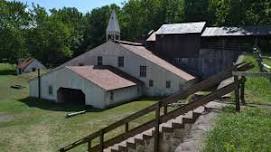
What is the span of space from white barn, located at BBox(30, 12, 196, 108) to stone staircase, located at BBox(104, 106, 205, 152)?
17.9m

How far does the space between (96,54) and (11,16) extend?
33.5 m

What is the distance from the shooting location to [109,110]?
2830 cm

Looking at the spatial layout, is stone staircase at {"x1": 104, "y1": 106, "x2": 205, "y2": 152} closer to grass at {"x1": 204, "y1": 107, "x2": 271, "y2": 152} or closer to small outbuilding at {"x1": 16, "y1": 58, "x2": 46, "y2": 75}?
grass at {"x1": 204, "y1": 107, "x2": 271, "y2": 152}

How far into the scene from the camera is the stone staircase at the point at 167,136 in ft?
34.3

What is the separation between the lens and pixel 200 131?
8.18 meters

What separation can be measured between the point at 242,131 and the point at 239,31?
104 feet

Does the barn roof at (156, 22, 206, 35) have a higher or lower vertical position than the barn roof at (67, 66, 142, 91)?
higher

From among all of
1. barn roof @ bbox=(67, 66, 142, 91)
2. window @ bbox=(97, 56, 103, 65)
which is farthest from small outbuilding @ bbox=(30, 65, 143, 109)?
window @ bbox=(97, 56, 103, 65)

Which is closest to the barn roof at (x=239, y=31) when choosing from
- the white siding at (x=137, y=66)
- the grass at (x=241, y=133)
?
the white siding at (x=137, y=66)

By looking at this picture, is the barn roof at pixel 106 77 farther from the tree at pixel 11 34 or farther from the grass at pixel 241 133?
the tree at pixel 11 34

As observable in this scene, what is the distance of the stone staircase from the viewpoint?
10.5m

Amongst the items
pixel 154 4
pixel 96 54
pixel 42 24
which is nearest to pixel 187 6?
pixel 154 4

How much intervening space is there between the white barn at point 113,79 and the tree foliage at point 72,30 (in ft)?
62.5

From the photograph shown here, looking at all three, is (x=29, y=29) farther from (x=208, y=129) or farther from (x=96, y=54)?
(x=208, y=129)
